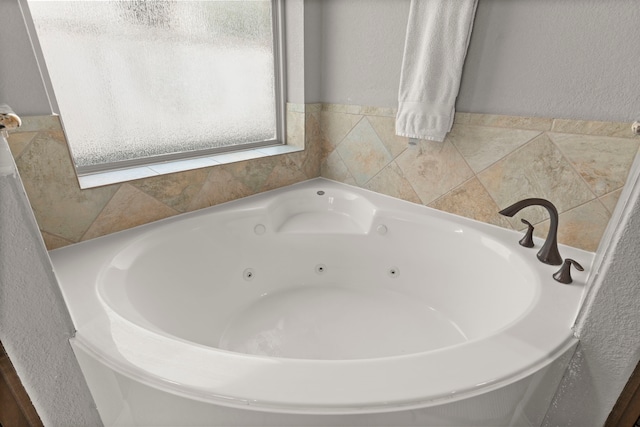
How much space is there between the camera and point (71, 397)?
0.81 meters

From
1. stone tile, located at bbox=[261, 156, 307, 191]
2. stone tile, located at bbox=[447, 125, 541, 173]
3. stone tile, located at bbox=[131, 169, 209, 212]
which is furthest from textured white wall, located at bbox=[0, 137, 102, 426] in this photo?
stone tile, located at bbox=[447, 125, 541, 173]

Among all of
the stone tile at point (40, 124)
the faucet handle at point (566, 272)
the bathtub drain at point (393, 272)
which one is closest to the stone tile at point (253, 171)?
the stone tile at point (40, 124)

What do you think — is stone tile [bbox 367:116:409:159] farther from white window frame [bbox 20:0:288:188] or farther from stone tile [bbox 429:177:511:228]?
white window frame [bbox 20:0:288:188]

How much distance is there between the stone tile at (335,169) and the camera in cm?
192

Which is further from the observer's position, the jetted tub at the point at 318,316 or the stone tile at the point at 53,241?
the stone tile at the point at 53,241

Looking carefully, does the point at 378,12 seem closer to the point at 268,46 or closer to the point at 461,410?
the point at 268,46

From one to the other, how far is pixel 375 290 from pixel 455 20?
1267 mm

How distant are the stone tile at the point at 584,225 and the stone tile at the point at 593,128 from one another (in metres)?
0.24

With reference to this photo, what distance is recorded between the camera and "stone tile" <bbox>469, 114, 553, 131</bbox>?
1.21 metres

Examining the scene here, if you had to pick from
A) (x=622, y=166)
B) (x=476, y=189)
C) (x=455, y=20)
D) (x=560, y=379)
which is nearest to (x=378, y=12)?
(x=455, y=20)

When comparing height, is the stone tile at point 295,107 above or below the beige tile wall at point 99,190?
above

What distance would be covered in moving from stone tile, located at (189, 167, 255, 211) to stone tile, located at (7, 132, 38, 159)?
606mm

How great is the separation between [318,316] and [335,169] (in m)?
0.88

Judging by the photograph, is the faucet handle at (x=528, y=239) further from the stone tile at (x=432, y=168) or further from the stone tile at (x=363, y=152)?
the stone tile at (x=363, y=152)
